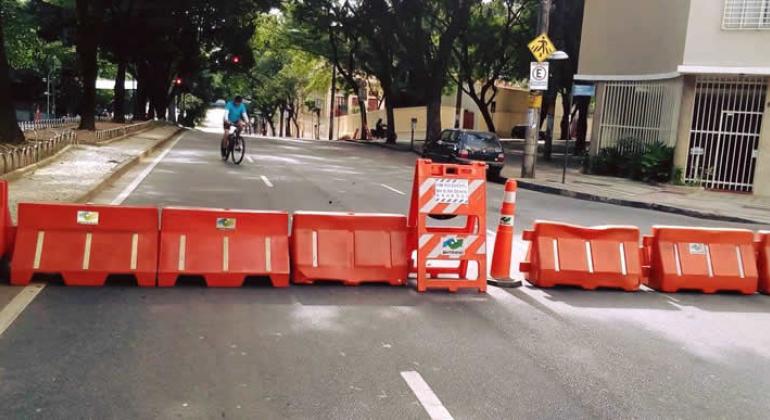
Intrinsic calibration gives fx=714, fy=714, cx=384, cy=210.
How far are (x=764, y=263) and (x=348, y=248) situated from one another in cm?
500

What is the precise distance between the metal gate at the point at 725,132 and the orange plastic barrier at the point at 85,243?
18.5 meters

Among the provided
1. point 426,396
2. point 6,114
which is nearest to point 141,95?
point 6,114

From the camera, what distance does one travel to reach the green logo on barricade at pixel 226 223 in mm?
7215

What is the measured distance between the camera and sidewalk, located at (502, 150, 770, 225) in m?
16.8

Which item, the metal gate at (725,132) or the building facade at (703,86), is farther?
the metal gate at (725,132)

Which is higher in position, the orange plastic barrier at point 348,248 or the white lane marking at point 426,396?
the orange plastic barrier at point 348,248

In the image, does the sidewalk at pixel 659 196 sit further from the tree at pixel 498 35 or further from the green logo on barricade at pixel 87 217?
the tree at pixel 498 35

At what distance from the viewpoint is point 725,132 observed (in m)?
20.9

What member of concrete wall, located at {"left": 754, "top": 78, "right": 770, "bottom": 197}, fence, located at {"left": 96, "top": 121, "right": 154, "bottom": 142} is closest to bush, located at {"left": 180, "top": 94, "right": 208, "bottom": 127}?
fence, located at {"left": 96, "top": 121, "right": 154, "bottom": 142}

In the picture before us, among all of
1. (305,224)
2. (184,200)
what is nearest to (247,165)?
(184,200)

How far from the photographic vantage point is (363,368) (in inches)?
201

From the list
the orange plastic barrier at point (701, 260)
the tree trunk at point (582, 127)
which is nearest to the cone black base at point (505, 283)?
the orange plastic barrier at point (701, 260)

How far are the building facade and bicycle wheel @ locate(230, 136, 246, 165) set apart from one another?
12.7m

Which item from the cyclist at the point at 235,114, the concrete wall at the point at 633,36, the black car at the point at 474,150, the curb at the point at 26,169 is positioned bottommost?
the curb at the point at 26,169
